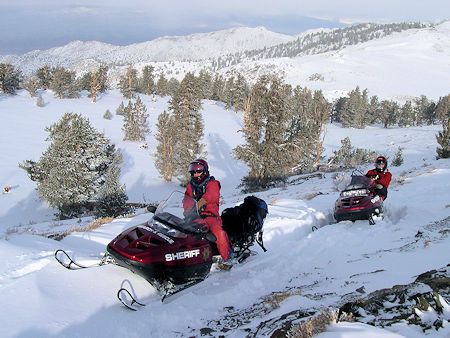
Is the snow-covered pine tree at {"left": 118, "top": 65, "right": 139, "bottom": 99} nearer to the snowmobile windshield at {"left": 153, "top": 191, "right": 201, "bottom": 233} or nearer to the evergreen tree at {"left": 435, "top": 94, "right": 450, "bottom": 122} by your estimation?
the evergreen tree at {"left": 435, "top": 94, "right": 450, "bottom": 122}

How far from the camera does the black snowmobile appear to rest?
6.09m

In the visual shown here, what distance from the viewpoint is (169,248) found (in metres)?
6.32

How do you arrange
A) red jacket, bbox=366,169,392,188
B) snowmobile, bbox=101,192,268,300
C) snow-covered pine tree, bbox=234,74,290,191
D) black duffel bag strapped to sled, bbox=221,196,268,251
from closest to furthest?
snowmobile, bbox=101,192,268,300, black duffel bag strapped to sled, bbox=221,196,268,251, red jacket, bbox=366,169,392,188, snow-covered pine tree, bbox=234,74,290,191

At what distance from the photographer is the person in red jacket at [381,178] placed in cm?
1138

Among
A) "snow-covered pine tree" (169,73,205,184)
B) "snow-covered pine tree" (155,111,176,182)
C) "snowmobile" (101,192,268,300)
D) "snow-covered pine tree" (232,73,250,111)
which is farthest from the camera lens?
"snow-covered pine tree" (232,73,250,111)

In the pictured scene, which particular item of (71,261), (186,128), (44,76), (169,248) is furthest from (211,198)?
(44,76)

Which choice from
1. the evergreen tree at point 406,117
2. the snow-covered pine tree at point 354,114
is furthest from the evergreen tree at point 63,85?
the evergreen tree at point 406,117

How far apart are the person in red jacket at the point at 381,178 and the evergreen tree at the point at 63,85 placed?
59168 mm

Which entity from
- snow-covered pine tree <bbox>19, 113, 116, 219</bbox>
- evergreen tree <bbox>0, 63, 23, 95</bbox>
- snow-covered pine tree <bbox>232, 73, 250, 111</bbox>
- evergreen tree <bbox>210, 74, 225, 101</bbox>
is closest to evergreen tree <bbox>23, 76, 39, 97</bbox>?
evergreen tree <bbox>0, 63, 23, 95</bbox>

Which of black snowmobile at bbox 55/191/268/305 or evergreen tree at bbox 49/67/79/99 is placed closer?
black snowmobile at bbox 55/191/268/305

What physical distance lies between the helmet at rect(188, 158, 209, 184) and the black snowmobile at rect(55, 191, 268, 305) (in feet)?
1.58

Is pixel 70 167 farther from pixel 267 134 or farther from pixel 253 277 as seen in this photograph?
pixel 253 277

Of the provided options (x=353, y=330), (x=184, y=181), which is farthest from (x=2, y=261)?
(x=184, y=181)

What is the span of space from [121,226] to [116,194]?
14.0m
